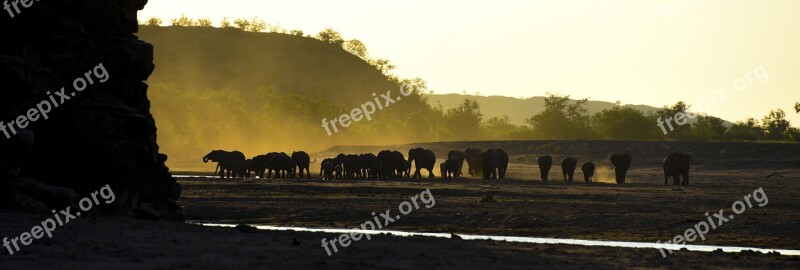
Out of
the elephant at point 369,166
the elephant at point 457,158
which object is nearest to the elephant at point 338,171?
the elephant at point 369,166

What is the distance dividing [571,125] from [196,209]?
369ft

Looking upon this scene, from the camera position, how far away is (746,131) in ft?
400

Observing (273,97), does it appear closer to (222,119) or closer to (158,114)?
(222,119)

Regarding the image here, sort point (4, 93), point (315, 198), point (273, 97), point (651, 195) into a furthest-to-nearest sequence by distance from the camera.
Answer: point (273, 97), point (651, 195), point (315, 198), point (4, 93)

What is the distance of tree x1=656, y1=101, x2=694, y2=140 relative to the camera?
122m

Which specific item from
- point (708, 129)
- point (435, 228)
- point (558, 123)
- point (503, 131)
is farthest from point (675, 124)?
point (435, 228)

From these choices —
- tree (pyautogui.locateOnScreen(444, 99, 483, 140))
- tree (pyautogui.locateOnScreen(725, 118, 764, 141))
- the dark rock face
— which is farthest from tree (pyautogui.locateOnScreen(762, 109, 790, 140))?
the dark rock face

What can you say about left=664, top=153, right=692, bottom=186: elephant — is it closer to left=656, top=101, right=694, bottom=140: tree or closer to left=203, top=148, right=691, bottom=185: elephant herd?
left=203, top=148, right=691, bottom=185: elephant herd

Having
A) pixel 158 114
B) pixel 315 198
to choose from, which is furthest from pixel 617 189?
pixel 158 114

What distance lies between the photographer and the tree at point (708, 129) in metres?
120

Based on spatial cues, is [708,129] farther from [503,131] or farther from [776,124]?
[503,131]

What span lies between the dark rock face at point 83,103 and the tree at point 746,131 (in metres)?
95.9

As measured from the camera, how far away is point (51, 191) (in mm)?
24781

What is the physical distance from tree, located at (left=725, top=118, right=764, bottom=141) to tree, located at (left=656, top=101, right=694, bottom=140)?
Answer: 383 cm
